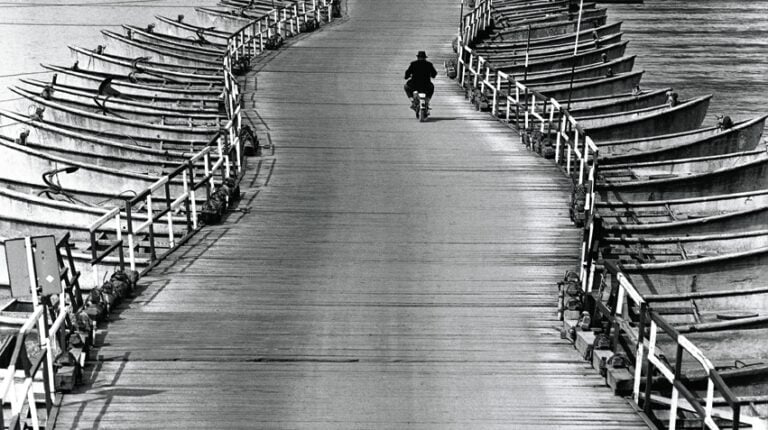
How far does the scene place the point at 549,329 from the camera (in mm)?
13336

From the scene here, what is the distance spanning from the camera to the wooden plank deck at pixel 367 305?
11266 millimetres

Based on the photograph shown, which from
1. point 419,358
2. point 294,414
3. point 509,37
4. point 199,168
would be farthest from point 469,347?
point 509,37

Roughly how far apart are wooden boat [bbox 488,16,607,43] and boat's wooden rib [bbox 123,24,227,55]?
8845 mm

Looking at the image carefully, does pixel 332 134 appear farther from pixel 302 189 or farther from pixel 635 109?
pixel 635 109

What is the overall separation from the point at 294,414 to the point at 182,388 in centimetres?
129

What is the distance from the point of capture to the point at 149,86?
30375mm

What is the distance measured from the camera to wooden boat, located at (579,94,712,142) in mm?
25047

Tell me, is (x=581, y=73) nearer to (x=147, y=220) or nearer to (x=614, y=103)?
(x=614, y=103)

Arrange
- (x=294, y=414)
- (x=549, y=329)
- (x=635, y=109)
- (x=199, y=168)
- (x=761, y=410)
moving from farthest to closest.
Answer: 1. (x=635, y=109)
2. (x=199, y=168)
3. (x=549, y=329)
4. (x=761, y=410)
5. (x=294, y=414)

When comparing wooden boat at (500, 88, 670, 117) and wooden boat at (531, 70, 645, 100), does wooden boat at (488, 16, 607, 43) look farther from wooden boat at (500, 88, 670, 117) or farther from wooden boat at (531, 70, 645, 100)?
wooden boat at (500, 88, 670, 117)

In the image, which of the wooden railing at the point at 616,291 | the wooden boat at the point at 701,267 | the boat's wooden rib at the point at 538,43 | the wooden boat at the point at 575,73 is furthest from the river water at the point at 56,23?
the wooden boat at the point at 701,267

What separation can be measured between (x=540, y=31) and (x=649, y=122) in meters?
14.4

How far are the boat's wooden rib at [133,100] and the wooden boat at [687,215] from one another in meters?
10.8

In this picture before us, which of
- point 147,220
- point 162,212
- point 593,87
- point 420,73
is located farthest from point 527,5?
point 162,212
